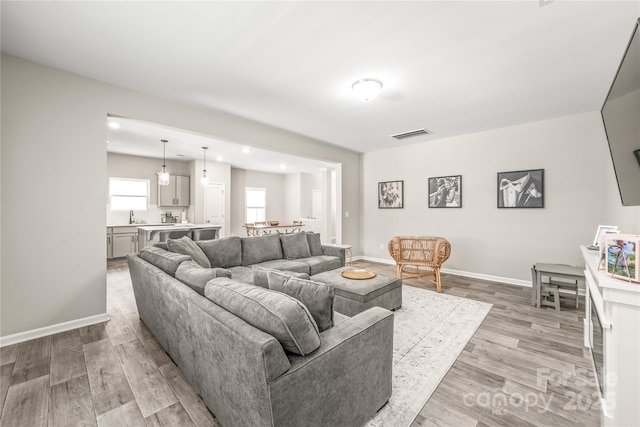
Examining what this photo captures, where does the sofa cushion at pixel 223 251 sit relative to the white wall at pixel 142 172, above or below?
below

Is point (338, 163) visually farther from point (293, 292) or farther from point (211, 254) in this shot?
point (293, 292)

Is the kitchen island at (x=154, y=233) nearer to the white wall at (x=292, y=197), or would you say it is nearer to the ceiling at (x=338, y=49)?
the ceiling at (x=338, y=49)

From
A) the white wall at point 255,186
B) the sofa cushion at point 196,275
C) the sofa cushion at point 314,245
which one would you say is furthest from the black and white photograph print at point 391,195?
the white wall at point 255,186

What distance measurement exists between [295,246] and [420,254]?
2.27 m

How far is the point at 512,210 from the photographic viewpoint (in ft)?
14.6

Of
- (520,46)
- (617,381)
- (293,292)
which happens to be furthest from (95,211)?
(520,46)

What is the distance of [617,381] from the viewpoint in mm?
1229

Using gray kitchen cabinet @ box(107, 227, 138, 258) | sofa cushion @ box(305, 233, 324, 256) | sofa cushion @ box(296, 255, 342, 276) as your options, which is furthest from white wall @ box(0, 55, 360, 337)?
gray kitchen cabinet @ box(107, 227, 138, 258)

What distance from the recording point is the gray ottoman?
2.75 metres

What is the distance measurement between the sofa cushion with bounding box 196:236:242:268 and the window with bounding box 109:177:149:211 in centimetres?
475

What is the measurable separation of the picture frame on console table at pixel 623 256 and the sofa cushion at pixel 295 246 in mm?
3521

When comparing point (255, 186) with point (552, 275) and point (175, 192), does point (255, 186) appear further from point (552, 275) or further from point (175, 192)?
point (552, 275)

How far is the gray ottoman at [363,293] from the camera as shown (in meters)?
2.75

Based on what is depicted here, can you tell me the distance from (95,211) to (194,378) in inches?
94.3
